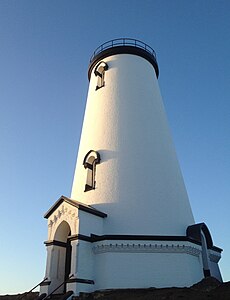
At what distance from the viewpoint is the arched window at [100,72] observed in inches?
730

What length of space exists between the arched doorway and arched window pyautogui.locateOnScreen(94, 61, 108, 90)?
8595mm

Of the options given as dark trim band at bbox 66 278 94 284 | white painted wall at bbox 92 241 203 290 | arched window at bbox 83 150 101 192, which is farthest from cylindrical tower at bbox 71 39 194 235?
dark trim band at bbox 66 278 94 284

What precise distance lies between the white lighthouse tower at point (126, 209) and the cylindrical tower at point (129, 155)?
47 mm

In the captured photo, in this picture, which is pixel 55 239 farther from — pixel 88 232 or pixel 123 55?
pixel 123 55

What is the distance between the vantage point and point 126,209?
1389cm

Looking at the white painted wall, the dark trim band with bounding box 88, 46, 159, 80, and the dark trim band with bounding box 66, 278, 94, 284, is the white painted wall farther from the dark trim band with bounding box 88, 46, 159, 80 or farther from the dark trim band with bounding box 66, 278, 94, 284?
the dark trim band with bounding box 88, 46, 159, 80

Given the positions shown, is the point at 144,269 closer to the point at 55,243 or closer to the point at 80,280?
the point at 80,280

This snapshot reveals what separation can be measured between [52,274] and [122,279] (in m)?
3.15

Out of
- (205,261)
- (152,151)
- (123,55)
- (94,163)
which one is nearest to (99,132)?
(94,163)

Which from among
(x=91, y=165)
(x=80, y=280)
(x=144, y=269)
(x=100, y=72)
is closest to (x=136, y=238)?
(x=144, y=269)

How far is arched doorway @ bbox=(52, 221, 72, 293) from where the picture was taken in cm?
1366

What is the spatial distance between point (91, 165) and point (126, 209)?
3.33 m

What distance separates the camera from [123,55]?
61.7 ft

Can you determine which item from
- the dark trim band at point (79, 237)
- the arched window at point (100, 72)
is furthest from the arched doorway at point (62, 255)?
the arched window at point (100, 72)
